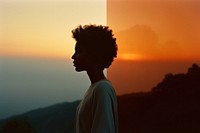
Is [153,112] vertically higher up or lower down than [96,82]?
lower down

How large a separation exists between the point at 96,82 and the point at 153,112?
149 cm

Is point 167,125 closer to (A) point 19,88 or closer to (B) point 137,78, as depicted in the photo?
(B) point 137,78

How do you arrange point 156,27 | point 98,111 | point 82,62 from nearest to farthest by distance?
1. point 98,111
2. point 82,62
3. point 156,27

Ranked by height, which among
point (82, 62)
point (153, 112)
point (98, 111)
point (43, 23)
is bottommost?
point (153, 112)

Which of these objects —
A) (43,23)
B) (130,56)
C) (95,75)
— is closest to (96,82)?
(95,75)

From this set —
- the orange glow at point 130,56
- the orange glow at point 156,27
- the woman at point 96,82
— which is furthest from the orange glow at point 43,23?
the woman at point 96,82

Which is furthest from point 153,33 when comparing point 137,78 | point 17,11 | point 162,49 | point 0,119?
point 0,119

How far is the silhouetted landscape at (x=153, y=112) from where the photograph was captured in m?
2.69

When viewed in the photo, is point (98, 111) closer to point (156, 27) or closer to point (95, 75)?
point (95, 75)

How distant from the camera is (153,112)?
273 centimetres

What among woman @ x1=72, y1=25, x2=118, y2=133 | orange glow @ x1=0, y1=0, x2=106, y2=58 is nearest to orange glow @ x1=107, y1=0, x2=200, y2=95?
orange glow @ x1=0, y1=0, x2=106, y2=58

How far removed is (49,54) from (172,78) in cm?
83

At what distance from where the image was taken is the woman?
1.24 meters

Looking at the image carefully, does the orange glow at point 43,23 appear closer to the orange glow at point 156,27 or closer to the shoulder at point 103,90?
the orange glow at point 156,27
